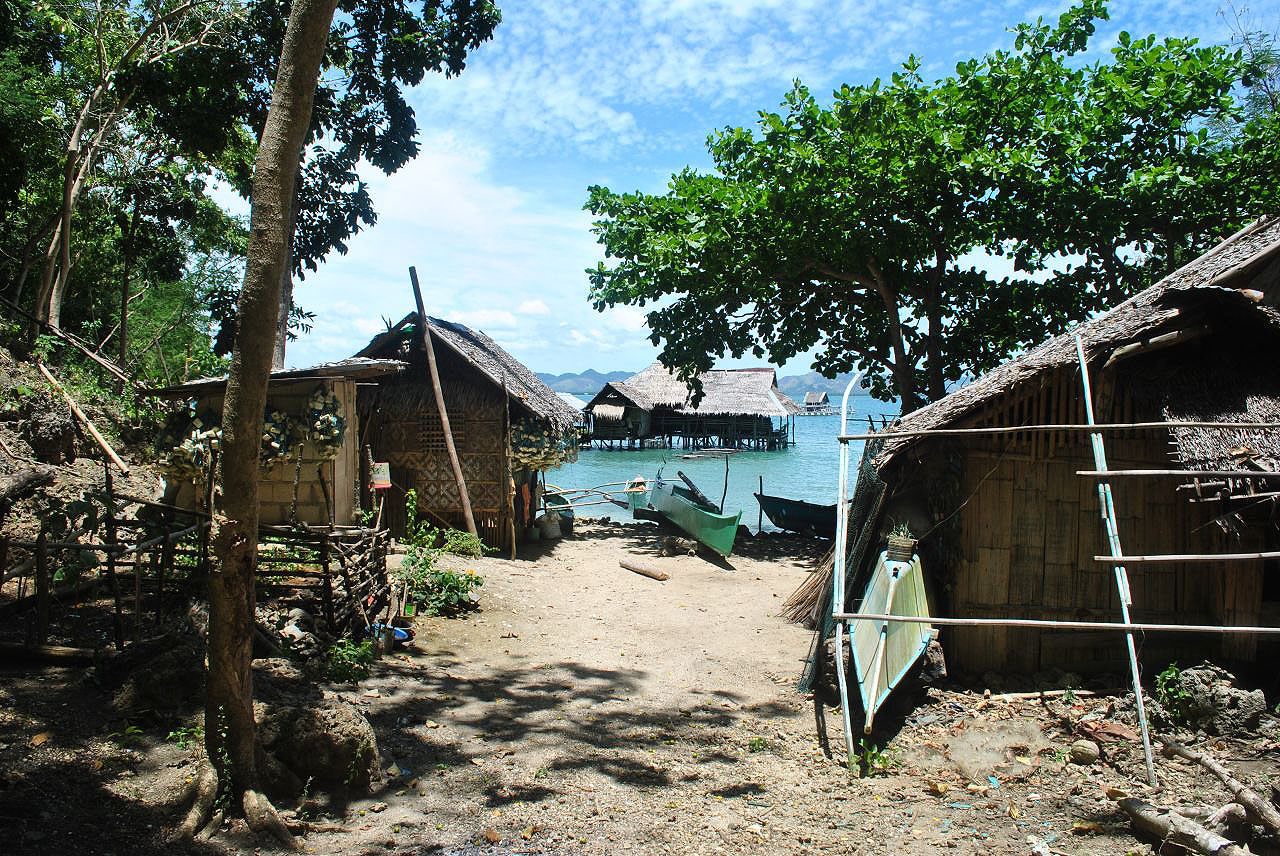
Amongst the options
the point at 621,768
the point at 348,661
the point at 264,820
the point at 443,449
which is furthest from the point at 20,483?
the point at 443,449

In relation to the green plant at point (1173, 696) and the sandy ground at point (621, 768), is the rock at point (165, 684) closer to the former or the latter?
the sandy ground at point (621, 768)

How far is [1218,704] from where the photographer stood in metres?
5.93

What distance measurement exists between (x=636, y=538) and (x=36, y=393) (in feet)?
33.0

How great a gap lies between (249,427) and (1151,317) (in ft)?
21.6

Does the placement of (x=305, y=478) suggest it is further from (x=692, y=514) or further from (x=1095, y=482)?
(x=692, y=514)

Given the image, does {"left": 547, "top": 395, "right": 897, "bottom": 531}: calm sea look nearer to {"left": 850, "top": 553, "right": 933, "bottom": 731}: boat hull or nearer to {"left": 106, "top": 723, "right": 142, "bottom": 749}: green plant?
{"left": 850, "top": 553, "right": 933, "bottom": 731}: boat hull

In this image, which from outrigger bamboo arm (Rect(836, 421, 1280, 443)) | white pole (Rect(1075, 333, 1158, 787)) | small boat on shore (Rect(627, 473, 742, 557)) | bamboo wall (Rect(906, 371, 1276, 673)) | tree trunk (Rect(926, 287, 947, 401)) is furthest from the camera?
tree trunk (Rect(926, 287, 947, 401))

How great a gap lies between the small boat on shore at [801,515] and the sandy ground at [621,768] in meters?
8.59

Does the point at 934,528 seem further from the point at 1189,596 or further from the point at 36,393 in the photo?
the point at 36,393

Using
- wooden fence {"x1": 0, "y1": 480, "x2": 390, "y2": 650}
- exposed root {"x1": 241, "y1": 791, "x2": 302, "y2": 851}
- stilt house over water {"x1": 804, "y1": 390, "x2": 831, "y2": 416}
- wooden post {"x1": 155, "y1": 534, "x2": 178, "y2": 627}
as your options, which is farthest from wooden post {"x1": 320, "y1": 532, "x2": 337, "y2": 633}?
stilt house over water {"x1": 804, "y1": 390, "x2": 831, "y2": 416}

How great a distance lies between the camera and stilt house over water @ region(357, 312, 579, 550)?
1316cm

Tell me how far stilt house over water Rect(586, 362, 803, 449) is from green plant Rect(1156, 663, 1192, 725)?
3064cm

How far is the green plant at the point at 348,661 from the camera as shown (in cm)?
662

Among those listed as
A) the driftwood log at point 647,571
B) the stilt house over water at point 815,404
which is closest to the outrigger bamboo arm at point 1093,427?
the driftwood log at point 647,571
